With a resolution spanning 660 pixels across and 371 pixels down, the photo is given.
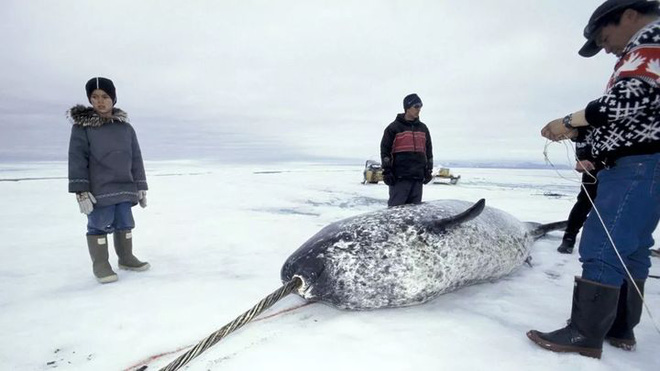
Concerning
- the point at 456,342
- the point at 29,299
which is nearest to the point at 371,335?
the point at 456,342

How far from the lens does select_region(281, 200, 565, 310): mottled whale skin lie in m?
2.40

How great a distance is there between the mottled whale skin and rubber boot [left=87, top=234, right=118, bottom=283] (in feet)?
5.82

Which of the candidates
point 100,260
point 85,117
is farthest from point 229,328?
point 85,117

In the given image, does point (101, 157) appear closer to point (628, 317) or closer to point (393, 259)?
point (393, 259)

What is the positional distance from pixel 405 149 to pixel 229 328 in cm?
378

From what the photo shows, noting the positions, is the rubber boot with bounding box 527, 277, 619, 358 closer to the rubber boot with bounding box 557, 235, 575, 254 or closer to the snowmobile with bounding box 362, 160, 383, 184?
the rubber boot with bounding box 557, 235, 575, 254

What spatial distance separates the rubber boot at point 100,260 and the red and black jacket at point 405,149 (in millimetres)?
3605

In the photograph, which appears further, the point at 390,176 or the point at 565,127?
the point at 390,176

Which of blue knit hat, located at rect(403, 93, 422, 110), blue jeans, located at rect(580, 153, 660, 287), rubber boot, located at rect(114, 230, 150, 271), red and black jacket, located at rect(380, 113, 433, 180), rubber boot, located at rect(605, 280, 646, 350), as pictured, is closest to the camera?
blue jeans, located at rect(580, 153, 660, 287)

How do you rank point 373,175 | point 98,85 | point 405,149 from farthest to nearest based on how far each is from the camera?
1. point 373,175
2. point 405,149
3. point 98,85

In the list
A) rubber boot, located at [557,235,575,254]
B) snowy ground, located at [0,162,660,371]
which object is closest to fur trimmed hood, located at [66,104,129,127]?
snowy ground, located at [0,162,660,371]

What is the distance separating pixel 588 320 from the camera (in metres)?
1.82

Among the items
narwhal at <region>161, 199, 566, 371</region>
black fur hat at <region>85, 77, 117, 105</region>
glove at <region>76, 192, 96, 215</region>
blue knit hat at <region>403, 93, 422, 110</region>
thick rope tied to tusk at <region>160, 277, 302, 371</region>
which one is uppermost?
blue knit hat at <region>403, 93, 422, 110</region>

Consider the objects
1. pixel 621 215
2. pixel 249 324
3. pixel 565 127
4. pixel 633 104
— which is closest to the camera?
pixel 633 104
